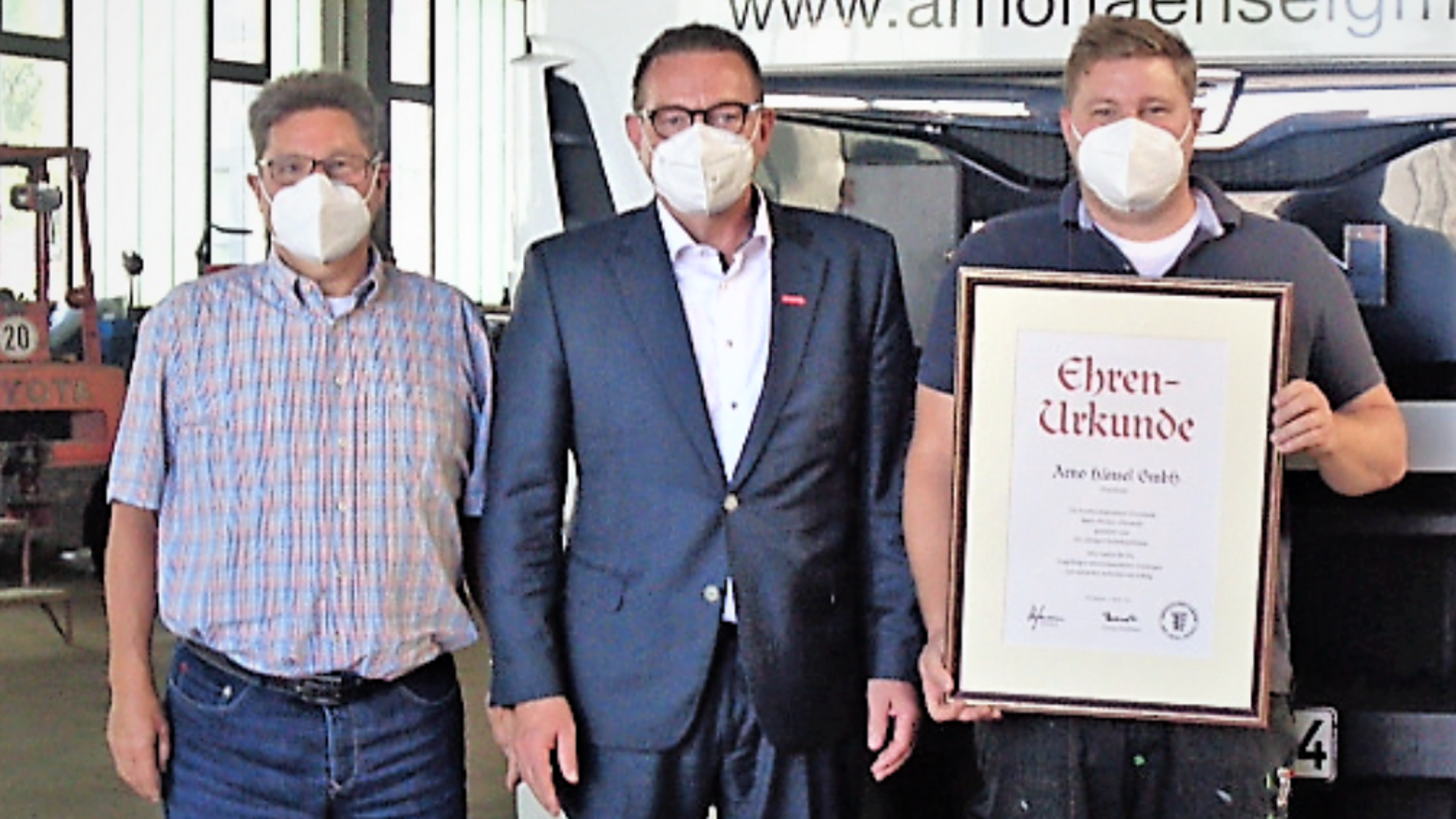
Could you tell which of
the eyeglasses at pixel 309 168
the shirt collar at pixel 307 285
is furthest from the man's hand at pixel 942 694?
the eyeglasses at pixel 309 168

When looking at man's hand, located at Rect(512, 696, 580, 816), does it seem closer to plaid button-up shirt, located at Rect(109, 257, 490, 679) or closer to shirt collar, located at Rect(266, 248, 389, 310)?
plaid button-up shirt, located at Rect(109, 257, 490, 679)

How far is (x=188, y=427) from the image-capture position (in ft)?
8.12

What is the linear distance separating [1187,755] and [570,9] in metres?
1.56

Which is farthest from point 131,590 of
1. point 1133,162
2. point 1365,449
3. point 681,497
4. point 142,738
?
point 1365,449

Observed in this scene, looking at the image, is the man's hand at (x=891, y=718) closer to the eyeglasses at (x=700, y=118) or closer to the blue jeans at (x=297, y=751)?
the blue jeans at (x=297, y=751)

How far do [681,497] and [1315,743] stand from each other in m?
1.10

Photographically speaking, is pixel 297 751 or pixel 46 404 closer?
pixel 297 751

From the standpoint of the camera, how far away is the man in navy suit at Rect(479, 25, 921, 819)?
2416 millimetres

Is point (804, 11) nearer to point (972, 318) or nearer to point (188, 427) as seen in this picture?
point (972, 318)

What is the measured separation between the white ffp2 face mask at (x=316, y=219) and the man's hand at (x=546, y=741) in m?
0.62

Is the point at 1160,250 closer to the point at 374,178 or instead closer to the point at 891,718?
the point at 891,718

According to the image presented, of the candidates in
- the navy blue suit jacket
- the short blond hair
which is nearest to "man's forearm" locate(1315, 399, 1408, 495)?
the short blond hair

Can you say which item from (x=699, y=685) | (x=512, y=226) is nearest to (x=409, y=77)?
(x=512, y=226)

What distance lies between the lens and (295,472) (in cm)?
243
